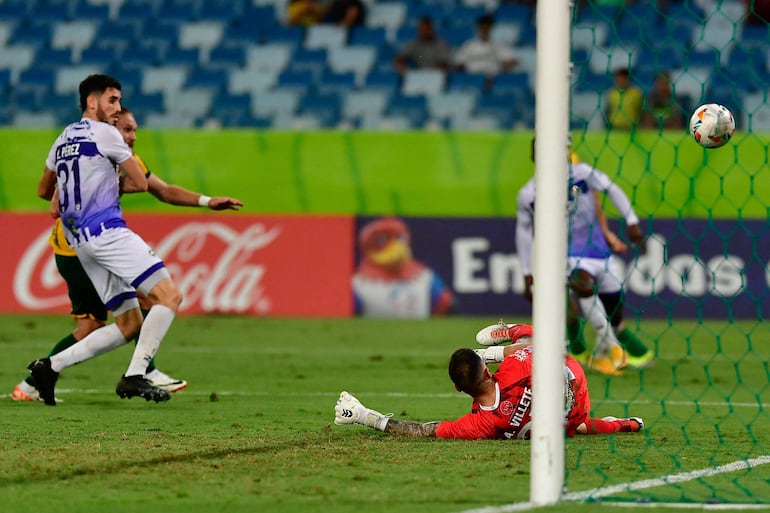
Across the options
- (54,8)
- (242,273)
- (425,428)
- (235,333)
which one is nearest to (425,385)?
(425,428)

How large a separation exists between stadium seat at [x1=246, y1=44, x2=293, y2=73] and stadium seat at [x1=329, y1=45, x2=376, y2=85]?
627 millimetres

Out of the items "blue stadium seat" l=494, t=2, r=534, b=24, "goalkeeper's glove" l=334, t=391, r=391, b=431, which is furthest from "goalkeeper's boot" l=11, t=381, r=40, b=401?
"blue stadium seat" l=494, t=2, r=534, b=24

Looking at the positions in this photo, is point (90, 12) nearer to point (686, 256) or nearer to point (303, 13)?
point (303, 13)

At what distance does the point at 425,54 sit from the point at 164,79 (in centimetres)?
351

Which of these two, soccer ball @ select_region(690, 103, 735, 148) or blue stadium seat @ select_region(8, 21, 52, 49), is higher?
blue stadium seat @ select_region(8, 21, 52, 49)

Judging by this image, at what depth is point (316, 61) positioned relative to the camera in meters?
19.3

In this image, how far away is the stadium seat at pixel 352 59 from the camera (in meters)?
19.1

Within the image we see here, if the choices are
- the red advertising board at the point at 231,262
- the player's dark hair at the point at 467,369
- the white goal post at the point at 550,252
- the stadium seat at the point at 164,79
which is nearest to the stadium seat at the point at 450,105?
the red advertising board at the point at 231,262

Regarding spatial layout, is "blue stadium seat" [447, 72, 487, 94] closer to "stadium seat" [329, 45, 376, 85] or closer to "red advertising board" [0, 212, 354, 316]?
"stadium seat" [329, 45, 376, 85]

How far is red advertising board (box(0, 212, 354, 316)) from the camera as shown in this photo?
52.3ft

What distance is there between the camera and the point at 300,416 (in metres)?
8.66

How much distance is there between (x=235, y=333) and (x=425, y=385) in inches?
172

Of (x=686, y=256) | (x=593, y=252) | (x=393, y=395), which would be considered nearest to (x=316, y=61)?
(x=686, y=256)

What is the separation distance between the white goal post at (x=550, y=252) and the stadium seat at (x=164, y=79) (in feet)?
44.1
